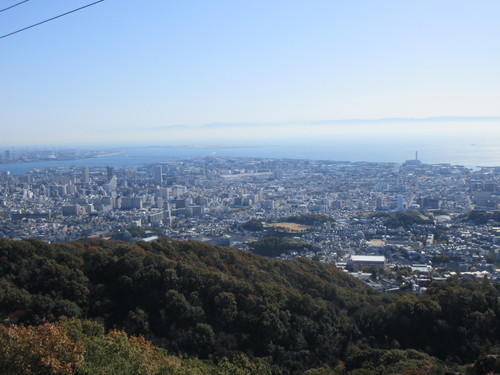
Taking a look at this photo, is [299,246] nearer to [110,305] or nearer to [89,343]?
[110,305]

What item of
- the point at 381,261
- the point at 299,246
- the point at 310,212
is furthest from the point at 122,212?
the point at 381,261

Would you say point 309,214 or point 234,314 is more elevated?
point 234,314

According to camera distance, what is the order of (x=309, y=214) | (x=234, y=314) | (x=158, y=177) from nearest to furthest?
(x=234, y=314) → (x=309, y=214) → (x=158, y=177)

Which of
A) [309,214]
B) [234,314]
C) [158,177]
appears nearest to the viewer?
[234,314]

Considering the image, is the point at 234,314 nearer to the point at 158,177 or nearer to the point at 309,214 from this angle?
the point at 309,214

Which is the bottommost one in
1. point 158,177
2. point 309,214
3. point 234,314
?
point 309,214

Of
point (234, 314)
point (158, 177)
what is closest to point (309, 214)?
point (234, 314)

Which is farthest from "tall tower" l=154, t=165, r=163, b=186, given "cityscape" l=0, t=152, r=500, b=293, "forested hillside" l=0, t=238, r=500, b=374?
"forested hillside" l=0, t=238, r=500, b=374
